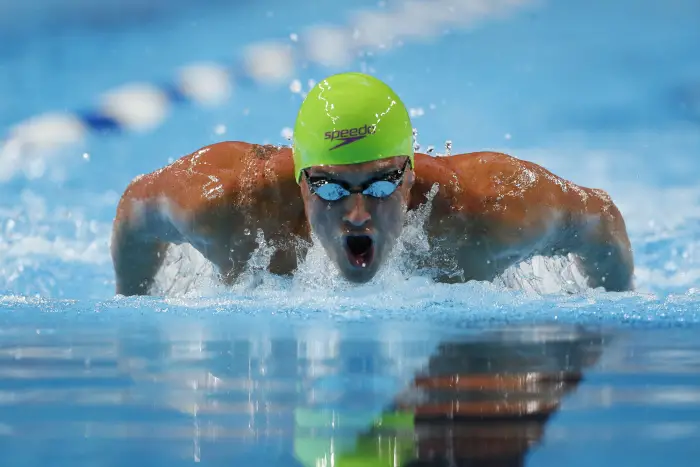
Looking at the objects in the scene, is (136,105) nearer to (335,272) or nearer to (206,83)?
(206,83)

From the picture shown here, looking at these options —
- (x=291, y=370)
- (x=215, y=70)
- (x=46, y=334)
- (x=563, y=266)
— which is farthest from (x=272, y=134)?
(x=291, y=370)

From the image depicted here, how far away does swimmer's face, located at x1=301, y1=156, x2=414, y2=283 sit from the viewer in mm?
2902

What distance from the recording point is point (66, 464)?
1.00 meters

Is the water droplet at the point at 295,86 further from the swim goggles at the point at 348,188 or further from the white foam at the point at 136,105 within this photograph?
the swim goggles at the point at 348,188

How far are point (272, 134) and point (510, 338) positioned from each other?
5.85m

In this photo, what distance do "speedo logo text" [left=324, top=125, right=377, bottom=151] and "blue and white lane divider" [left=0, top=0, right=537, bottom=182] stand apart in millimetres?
4860

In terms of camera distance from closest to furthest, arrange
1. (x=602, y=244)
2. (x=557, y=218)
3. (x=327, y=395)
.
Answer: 1. (x=327, y=395)
2. (x=557, y=218)
3. (x=602, y=244)

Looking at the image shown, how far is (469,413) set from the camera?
48.4 inches

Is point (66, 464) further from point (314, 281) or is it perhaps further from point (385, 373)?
point (314, 281)

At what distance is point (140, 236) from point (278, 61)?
4.87 metres

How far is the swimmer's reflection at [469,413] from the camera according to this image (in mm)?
1015

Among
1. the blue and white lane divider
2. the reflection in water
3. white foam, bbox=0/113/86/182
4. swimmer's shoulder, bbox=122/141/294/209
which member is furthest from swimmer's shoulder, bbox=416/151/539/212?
white foam, bbox=0/113/86/182

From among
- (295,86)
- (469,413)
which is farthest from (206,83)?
(469,413)

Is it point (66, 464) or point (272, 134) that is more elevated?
point (272, 134)
